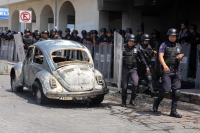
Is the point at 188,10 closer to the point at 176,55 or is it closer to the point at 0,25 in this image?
the point at 176,55

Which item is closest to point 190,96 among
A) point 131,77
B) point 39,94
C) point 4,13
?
point 131,77

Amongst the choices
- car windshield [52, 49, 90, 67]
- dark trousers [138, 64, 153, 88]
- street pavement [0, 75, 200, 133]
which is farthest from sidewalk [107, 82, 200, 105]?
car windshield [52, 49, 90, 67]

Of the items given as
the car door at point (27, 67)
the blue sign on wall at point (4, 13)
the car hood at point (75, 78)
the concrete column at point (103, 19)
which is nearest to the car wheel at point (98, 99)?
the car hood at point (75, 78)

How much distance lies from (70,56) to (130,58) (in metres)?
2.25

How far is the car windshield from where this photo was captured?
9.94 metres

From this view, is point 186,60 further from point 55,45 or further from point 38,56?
point 38,56

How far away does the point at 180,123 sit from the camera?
25.2ft

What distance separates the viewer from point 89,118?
25.9 feet

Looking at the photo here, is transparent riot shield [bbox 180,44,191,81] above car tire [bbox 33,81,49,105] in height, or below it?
above

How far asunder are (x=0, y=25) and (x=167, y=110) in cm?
4185

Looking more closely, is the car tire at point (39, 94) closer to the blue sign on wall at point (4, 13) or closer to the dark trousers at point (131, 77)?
the dark trousers at point (131, 77)

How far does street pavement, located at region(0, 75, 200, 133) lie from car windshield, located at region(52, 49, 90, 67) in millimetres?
1105

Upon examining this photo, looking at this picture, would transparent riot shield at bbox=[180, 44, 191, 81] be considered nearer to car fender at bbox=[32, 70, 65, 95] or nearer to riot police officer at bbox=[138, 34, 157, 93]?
riot police officer at bbox=[138, 34, 157, 93]

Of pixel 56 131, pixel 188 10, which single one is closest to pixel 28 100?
pixel 56 131
